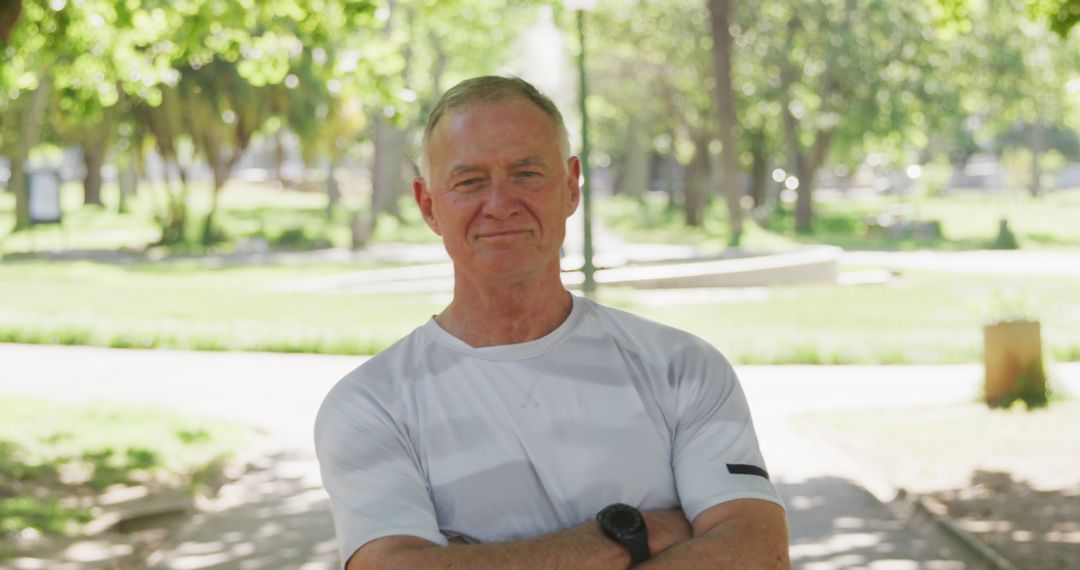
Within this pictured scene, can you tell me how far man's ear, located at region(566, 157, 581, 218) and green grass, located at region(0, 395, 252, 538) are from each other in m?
6.52

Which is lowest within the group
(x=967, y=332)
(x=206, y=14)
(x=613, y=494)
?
(x=967, y=332)

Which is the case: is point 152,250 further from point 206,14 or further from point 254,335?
point 206,14

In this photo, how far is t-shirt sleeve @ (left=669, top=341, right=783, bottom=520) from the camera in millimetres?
2975

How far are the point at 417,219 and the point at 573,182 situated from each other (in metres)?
57.9

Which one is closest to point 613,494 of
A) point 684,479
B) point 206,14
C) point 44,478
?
point 684,479

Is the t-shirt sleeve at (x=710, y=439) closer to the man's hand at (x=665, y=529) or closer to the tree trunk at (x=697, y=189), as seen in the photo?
the man's hand at (x=665, y=529)

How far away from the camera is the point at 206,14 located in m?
12.1

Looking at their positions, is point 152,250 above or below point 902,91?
below

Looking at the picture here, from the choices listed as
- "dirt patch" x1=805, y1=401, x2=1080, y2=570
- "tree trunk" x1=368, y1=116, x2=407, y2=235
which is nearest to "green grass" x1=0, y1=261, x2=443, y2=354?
"dirt patch" x1=805, y1=401, x2=1080, y2=570

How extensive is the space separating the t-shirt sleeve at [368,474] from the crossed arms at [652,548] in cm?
3

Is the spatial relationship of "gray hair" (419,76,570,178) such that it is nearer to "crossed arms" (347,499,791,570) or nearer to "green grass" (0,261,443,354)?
"crossed arms" (347,499,791,570)

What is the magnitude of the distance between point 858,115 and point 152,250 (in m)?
20.3

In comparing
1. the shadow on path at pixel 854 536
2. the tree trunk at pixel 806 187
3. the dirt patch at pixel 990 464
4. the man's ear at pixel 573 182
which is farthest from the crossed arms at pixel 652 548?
the tree trunk at pixel 806 187

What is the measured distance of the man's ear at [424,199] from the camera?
3156 mm
